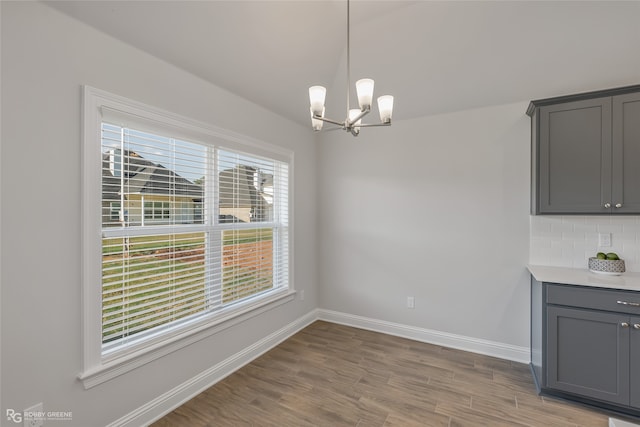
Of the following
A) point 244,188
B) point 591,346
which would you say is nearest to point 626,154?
point 591,346

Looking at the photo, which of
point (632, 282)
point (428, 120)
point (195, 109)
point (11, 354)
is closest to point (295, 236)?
point (195, 109)

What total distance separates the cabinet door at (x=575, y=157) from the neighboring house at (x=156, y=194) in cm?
279

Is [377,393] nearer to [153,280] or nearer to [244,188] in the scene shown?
[153,280]

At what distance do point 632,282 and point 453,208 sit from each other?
57.6 inches

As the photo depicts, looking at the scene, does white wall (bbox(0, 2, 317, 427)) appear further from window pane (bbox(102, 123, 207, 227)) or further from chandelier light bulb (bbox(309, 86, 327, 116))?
chandelier light bulb (bbox(309, 86, 327, 116))

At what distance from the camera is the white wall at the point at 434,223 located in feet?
9.63

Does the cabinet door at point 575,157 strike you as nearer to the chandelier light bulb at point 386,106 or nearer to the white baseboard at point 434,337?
the white baseboard at point 434,337

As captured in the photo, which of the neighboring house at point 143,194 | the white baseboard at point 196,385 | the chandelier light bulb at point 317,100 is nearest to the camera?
the chandelier light bulb at point 317,100

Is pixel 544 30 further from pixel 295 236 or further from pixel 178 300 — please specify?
pixel 178 300

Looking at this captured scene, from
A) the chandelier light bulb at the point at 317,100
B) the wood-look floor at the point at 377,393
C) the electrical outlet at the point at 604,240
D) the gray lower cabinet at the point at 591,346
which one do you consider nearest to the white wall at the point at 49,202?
the wood-look floor at the point at 377,393

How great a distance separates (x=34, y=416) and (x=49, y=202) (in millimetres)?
1137

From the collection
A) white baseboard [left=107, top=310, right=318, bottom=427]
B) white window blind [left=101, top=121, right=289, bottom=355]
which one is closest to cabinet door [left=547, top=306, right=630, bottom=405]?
white baseboard [left=107, top=310, right=318, bottom=427]

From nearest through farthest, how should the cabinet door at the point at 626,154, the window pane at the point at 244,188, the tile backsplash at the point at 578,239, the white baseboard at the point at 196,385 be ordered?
the white baseboard at the point at 196,385
the cabinet door at the point at 626,154
the tile backsplash at the point at 578,239
the window pane at the point at 244,188

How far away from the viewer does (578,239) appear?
2.68 metres
